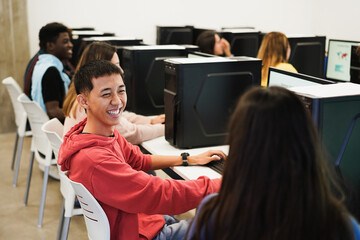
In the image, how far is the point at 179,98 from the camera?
213 cm

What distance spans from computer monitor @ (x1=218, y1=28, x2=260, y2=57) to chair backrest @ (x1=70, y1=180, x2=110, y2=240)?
3495 mm

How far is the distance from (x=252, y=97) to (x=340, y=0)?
21.0ft

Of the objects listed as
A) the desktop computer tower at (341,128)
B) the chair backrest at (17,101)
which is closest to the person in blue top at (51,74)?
the chair backrest at (17,101)

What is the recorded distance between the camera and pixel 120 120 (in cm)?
228

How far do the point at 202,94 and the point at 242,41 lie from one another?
2.79 m

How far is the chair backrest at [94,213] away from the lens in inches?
56.3

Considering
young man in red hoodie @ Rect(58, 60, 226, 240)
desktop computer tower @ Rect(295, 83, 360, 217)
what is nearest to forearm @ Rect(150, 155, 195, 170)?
young man in red hoodie @ Rect(58, 60, 226, 240)

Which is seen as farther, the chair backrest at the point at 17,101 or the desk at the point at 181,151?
the chair backrest at the point at 17,101

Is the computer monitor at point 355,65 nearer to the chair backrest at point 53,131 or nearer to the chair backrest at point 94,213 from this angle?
the chair backrest at point 53,131

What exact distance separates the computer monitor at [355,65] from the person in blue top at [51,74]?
88.1 inches

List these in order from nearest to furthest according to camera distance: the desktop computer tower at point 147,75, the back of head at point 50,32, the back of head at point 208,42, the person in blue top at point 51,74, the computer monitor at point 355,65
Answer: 1. the desktop computer tower at point 147,75
2. the person in blue top at point 51,74
3. the computer monitor at point 355,65
4. the back of head at point 50,32
5. the back of head at point 208,42

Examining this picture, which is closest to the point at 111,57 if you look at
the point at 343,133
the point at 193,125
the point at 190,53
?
the point at 190,53

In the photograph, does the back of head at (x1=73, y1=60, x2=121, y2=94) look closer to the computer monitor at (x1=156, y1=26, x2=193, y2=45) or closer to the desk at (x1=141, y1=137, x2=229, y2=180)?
the desk at (x1=141, y1=137, x2=229, y2=180)

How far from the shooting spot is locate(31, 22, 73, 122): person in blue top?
128 inches
